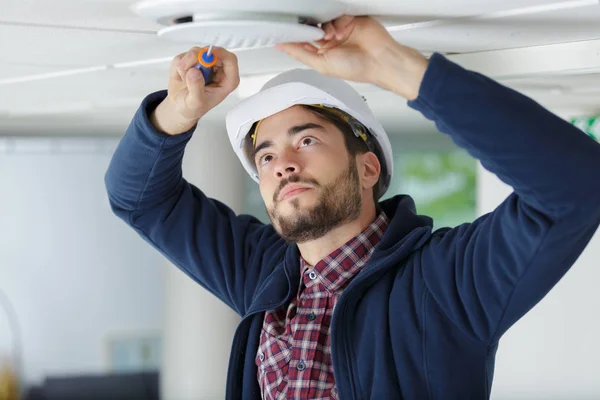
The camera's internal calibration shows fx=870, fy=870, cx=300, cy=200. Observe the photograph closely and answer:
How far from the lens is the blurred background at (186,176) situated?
0.87 meters

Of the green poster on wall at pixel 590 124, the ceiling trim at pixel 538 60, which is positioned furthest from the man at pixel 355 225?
the green poster on wall at pixel 590 124

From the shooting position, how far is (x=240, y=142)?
1209 mm

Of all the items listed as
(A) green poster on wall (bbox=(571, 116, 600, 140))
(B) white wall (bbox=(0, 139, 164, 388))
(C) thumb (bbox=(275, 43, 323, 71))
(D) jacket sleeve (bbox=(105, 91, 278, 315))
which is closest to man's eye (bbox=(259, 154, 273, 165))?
(D) jacket sleeve (bbox=(105, 91, 278, 315))

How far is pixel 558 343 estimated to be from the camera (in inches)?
64.2

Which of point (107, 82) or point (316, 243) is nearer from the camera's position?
point (316, 243)

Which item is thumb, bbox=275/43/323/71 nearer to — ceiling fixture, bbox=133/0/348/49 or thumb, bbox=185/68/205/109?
ceiling fixture, bbox=133/0/348/49

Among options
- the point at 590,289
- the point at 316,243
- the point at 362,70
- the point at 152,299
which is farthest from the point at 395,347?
the point at 152,299

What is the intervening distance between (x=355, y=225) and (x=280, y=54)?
249 millimetres

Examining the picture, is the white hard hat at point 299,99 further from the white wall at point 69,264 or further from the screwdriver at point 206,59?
the white wall at point 69,264

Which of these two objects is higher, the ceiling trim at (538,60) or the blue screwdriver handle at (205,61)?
the blue screwdriver handle at (205,61)

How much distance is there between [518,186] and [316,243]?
37 cm

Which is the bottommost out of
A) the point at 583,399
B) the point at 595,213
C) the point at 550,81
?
the point at 583,399

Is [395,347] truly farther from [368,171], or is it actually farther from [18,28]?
[18,28]

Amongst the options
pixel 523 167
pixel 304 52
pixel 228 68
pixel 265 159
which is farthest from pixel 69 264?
pixel 523 167
